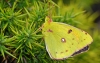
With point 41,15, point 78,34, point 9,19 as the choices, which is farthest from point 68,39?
point 9,19

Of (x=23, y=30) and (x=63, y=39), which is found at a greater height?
(x=23, y=30)

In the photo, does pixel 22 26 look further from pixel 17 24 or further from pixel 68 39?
pixel 68 39

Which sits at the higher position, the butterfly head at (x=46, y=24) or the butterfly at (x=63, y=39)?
the butterfly head at (x=46, y=24)

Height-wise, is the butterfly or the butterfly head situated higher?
the butterfly head

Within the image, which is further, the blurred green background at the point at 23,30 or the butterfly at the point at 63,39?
the butterfly at the point at 63,39

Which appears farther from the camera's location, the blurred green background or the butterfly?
the butterfly

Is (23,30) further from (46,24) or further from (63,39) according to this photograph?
(63,39)

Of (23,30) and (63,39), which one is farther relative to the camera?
(63,39)

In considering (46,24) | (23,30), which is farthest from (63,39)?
(23,30)
